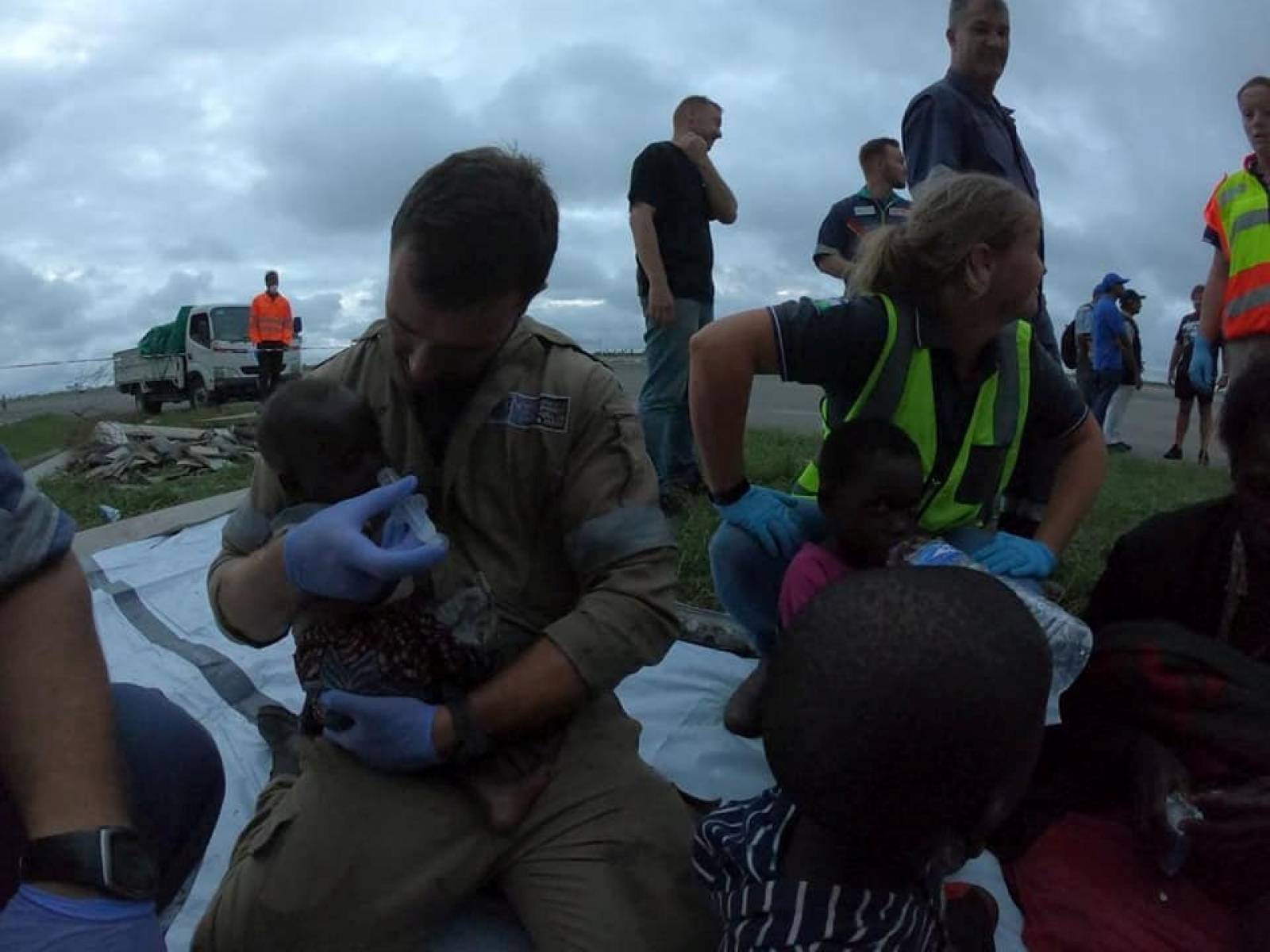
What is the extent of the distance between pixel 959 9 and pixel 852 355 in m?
1.63

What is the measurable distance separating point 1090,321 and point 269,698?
26.3ft

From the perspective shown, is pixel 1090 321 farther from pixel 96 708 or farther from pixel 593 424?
pixel 96 708

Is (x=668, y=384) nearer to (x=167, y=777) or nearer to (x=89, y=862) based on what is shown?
(x=167, y=777)

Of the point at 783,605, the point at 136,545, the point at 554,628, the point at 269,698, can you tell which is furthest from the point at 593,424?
the point at 136,545

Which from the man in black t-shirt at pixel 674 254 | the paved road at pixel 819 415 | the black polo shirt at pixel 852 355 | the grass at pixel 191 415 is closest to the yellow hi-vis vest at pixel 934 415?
the black polo shirt at pixel 852 355

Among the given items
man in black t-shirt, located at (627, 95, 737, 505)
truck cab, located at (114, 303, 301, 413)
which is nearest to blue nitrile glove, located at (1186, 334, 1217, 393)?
man in black t-shirt, located at (627, 95, 737, 505)

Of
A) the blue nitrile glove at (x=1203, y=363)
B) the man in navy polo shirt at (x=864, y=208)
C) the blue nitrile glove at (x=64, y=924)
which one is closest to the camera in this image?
the blue nitrile glove at (x=64, y=924)

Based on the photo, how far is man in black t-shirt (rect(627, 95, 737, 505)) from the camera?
418cm

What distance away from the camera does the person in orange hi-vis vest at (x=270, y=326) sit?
45.4 feet

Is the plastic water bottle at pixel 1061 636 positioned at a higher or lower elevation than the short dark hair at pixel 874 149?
lower

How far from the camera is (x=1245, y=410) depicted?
1.76 m

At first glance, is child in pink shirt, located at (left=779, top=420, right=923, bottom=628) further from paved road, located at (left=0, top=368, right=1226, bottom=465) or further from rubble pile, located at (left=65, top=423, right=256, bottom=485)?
rubble pile, located at (left=65, top=423, right=256, bottom=485)

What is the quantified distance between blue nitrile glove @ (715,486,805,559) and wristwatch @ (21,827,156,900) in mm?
1420

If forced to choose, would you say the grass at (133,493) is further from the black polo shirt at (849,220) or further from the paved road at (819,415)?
the black polo shirt at (849,220)
